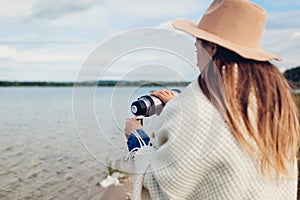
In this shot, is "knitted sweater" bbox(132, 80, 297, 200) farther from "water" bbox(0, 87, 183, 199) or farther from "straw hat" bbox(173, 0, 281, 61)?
"water" bbox(0, 87, 183, 199)

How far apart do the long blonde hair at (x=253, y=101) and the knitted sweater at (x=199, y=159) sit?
0.04m

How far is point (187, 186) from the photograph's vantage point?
5.77 ft

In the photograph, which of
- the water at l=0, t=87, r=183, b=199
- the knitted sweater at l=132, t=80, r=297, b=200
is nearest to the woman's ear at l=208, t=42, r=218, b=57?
the knitted sweater at l=132, t=80, r=297, b=200

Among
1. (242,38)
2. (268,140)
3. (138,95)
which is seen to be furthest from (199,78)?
(138,95)

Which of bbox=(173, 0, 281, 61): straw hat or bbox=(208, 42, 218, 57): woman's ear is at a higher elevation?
bbox=(173, 0, 281, 61): straw hat

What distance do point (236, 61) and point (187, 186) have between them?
586 millimetres

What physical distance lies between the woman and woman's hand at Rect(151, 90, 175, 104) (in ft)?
1.32

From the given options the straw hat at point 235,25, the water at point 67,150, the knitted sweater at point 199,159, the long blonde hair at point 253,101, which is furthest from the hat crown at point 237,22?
the water at point 67,150

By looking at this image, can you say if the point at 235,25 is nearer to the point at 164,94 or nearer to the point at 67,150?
the point at 164,94

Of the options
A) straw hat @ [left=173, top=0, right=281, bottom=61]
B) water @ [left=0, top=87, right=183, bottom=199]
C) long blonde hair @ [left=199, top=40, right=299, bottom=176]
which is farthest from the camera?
water @ [left=0, top=87, right=183, bottom=199]

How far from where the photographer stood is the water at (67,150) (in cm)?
206

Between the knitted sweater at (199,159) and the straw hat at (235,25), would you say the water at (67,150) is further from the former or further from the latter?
the straw hat at (235,25)

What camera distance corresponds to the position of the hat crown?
177 centimetres

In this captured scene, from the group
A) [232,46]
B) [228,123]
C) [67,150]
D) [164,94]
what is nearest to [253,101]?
[228,123]
